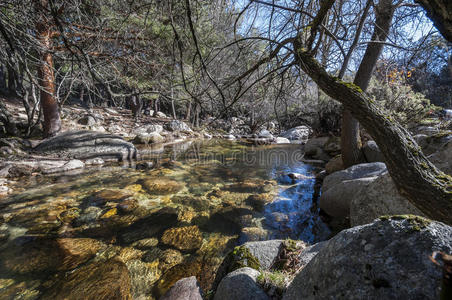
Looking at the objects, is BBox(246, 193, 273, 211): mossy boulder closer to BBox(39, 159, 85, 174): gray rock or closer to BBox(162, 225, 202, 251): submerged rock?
BBox(162, 225, 202, 251): submerged rock

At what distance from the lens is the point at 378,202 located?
2.46m

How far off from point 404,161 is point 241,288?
1379 mm

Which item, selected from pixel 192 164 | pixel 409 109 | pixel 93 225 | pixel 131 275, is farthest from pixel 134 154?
pixel 409 109

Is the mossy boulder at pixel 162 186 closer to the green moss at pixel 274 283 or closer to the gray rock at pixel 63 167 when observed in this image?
the gray rock at pixel 63 167

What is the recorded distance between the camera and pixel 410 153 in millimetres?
1329

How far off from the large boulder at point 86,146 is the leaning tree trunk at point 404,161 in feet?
25.8

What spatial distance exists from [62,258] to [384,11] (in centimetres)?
529

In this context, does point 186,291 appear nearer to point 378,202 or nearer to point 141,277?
point 141,277

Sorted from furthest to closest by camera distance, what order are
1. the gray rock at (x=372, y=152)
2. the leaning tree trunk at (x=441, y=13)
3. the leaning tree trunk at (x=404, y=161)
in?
the gray rock at (x=372, y=152) < the leaning tree trunk at (x=404, y=161) < the leaning tree trunk at (x=441, y=13)

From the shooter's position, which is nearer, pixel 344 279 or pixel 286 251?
pixel 344 279

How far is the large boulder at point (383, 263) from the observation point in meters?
0.67

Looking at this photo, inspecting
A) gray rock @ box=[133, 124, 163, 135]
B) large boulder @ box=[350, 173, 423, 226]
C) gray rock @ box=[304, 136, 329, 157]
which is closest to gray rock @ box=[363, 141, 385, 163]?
large boulder @ box=[350, 173, 423, 226]

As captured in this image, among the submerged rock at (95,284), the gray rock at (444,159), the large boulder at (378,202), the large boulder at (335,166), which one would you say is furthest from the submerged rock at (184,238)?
the large boulder at (335,166)

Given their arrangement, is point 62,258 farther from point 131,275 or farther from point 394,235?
point 394,235
